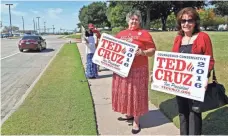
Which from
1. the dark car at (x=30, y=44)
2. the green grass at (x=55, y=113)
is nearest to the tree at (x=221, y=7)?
the dark car at (x=30, y=44)

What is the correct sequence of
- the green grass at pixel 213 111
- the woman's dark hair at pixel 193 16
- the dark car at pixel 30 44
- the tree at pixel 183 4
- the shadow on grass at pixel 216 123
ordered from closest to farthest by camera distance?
1. the woman's dark hair at pixel 193 16
2. the shadow on grass at pixel 216 123
3. the green grass at pixel 213 111
4. the dark car at pixel 30 44
5. the tree at pixel 183 4

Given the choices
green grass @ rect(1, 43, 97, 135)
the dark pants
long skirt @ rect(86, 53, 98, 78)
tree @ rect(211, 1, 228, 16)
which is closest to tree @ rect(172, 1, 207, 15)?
tree @ rect(211, 1, 228, 16)

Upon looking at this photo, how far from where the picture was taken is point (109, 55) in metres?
4.31

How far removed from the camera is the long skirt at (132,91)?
14.0 ft

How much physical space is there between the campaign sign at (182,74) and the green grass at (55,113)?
4.40 feet

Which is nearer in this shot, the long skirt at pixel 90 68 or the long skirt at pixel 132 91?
the long skirt at pixel 132 91

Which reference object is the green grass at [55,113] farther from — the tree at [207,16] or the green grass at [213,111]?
the tree at [207,16]

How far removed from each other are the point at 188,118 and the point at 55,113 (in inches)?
98.1

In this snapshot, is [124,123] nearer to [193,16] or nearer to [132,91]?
[132,91]

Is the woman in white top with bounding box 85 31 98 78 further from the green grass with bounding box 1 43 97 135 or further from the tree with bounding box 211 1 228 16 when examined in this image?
the tree with bounding box 211 1 228 16

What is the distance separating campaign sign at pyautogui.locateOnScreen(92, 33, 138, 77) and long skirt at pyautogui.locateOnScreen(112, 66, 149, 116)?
15 cm

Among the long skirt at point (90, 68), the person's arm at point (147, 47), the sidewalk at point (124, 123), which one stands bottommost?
the sidewalk at point (124, 123)

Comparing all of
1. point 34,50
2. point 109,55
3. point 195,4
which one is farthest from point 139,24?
point 195,4

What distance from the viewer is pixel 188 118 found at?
364cm
